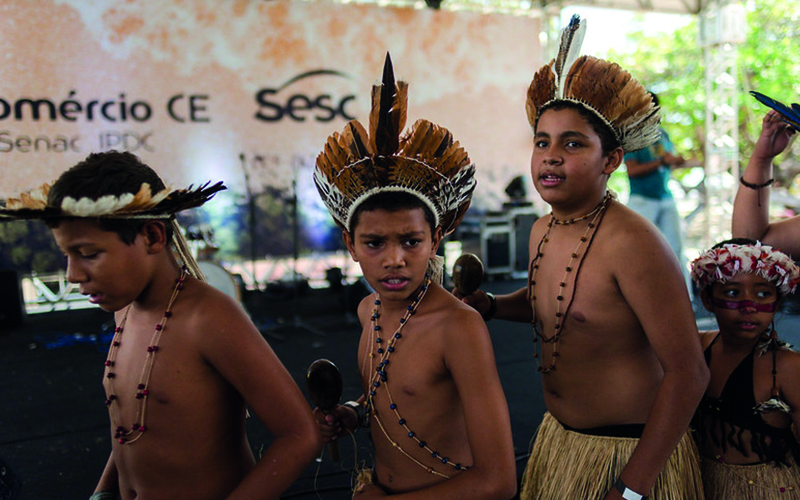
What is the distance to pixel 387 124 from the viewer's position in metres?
1.33

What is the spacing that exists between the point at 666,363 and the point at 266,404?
2.90 feet

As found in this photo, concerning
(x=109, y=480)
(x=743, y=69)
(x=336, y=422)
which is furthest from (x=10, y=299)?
(x=743, y=69)

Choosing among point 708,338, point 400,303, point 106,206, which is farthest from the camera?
point 708,338

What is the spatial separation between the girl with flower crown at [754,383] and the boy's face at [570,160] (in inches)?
17.8

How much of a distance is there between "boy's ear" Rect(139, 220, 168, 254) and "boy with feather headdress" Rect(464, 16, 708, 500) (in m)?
0.92

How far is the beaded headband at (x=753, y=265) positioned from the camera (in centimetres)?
161

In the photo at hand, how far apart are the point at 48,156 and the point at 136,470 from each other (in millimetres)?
7417

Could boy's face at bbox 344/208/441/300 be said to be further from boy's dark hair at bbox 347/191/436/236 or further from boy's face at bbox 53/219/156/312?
boy's face at bbox 53/219/156/312

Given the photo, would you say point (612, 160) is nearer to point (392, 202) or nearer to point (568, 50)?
point (568, 50)

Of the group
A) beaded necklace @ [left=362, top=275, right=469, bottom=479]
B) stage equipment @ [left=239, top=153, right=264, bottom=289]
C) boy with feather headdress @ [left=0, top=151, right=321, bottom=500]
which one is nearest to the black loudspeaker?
stage equipment @ [left=239, top=153, right=264, bottom=289]

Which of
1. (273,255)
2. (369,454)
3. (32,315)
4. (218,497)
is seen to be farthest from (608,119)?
(32,315)

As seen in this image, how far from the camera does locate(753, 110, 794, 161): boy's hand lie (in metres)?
1.71

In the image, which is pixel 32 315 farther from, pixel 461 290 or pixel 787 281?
pixel 787 281

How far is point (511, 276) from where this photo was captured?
30.8ft
